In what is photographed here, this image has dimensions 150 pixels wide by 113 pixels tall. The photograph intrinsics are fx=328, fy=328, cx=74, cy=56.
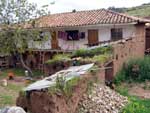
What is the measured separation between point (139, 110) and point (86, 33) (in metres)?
13.4

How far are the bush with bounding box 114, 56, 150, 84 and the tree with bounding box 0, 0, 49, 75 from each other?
5217mm

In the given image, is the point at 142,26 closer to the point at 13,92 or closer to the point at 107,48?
the point at 107,48

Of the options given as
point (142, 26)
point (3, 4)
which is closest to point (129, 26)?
point (142, 26)

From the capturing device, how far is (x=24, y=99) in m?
10.9

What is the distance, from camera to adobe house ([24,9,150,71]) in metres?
23.4

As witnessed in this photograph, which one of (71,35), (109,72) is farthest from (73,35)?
(109,72)

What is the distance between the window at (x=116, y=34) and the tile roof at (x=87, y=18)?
2.49 ft

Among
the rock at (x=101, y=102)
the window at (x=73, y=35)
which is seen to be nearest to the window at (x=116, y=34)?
the window at (x=73, y=35)

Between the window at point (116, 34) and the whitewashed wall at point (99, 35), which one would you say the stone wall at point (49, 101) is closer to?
the whitewashed wall at point (99, 35)

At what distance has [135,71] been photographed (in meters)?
18.3

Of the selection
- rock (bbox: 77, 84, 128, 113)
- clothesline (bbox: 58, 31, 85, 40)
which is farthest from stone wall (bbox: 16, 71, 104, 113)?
clothesline (bbox: 58, 31, 85, 40)

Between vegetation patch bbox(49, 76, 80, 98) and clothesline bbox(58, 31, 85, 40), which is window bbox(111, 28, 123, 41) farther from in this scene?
vegetation patch bbox(49, 76, 80, 98)

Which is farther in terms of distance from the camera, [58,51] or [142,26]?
[58,51]

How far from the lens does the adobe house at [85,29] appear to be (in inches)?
922
